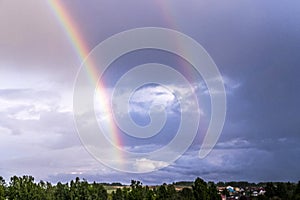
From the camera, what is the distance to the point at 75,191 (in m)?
116

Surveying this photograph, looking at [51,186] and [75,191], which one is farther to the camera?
[51,186]

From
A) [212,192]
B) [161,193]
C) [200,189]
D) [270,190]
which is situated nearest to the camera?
[161,193]

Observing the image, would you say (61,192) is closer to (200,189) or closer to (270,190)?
(200,189)

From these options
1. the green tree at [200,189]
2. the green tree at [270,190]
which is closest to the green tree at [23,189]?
the green tree at [200,189]

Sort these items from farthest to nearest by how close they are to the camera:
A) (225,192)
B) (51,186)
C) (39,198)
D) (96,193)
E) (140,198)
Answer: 1. (225,192)
2. (51,186)
3. (96,193)
4. (39,198)
5. (140,198)

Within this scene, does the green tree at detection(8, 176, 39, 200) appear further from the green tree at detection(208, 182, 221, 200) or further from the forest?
the green tree at detection(208, 182, 221, 200)

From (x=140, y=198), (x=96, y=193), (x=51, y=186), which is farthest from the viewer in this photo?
(x=51, y=186)

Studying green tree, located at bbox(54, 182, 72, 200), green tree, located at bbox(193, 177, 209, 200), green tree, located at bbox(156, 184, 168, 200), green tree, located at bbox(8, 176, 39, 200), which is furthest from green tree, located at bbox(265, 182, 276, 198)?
green tree, located at bbox(8, 176, 39, 200)

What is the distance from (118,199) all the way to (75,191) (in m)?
11.1

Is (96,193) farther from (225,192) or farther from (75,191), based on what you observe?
(225,192)

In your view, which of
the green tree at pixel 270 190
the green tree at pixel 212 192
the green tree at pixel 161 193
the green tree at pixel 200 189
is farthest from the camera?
the green tree at pixel 270 190

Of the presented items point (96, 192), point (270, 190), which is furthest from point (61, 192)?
point (270, 190)

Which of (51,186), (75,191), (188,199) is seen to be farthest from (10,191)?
(188,199)

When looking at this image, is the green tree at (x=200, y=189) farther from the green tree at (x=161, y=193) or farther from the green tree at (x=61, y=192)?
the green tree at (x=61, y=192)
